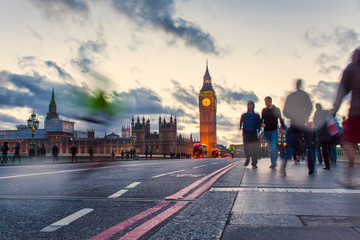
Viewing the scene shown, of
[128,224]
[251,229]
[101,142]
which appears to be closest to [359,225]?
[251,229]

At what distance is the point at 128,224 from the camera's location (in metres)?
2.43

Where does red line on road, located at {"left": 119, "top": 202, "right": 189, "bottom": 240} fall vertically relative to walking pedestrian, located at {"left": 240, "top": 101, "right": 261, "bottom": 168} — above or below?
below

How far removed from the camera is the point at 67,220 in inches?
102

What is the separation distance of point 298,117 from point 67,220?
5249 millimetres

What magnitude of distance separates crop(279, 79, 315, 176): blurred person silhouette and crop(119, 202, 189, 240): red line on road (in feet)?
13.2

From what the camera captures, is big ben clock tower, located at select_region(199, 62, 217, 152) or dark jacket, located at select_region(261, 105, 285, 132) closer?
dark jacket, located at select_region(261, 105, 285, 132)

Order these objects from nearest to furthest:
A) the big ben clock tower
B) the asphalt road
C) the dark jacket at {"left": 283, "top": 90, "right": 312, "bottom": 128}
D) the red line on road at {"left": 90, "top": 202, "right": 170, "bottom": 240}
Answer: the red line on road at {"left": 90, "top": 202, "right": 170, "bottom": 240} → the asphalt road → the dark jacket at {"left": 283, "top": 90, "right": 312, "bottom": 128} → the big ben clock tower

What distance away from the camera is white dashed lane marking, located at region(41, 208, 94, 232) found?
236 cm

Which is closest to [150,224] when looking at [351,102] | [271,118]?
[351,102]

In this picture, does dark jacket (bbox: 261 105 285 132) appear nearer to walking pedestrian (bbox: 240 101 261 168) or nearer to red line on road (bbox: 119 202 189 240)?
walking pedestrian (bbox: 240 101 261 168)

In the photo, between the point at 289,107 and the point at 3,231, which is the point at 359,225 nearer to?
the point at 3,231

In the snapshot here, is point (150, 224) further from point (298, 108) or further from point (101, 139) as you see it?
point (101, 139)

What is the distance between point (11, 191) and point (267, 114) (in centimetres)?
604

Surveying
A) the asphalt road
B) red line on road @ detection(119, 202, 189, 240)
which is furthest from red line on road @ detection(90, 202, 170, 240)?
red line on road @ detection(119, 202, 189, 240)
